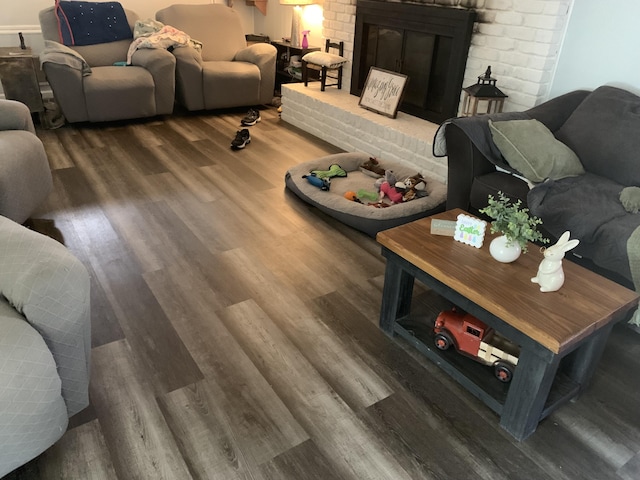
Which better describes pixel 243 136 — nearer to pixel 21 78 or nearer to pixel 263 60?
pixel 263 60

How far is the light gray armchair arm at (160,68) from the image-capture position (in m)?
4.35

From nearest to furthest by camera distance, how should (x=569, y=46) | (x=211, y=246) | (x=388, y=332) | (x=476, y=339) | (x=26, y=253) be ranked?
(x=26, y=253) → (x=476, y=339) → (x=388, y=332) → (x=211, y=246) → (x=569, y=46)

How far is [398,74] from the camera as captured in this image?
153 inches

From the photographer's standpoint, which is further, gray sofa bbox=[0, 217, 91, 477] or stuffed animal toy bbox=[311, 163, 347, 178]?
stuffed animal toy bbox=[311, 163, 347, 178]

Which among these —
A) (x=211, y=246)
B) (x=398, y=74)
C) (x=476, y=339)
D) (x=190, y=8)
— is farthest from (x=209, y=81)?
(x=476, y=339)

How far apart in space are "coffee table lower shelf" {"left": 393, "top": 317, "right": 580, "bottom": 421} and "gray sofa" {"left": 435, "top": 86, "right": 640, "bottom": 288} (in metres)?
0.66

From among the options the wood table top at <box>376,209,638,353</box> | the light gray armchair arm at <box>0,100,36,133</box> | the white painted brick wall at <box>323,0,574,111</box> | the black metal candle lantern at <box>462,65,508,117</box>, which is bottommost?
the wood table top at <box>376,209,638,353</box>

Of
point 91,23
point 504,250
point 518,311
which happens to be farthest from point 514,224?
point 91,23

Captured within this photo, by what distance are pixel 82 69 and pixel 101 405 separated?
3337 millimetres

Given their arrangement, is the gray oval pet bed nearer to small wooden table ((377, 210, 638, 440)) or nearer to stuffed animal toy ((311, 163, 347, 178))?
stuffed animal toy ((311, 163, 347, 178))

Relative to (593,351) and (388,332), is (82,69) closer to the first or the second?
(388,332)

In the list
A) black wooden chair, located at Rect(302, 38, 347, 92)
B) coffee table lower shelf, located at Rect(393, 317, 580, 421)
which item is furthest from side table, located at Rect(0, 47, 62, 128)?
coffee table lower shelf, located at Rect(393, 317, 580, 421)

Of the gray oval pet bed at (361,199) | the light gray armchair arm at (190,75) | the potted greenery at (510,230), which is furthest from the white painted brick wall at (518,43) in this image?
the light gray armchair arm at (190,75)

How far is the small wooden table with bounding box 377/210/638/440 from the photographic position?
1.50 m
